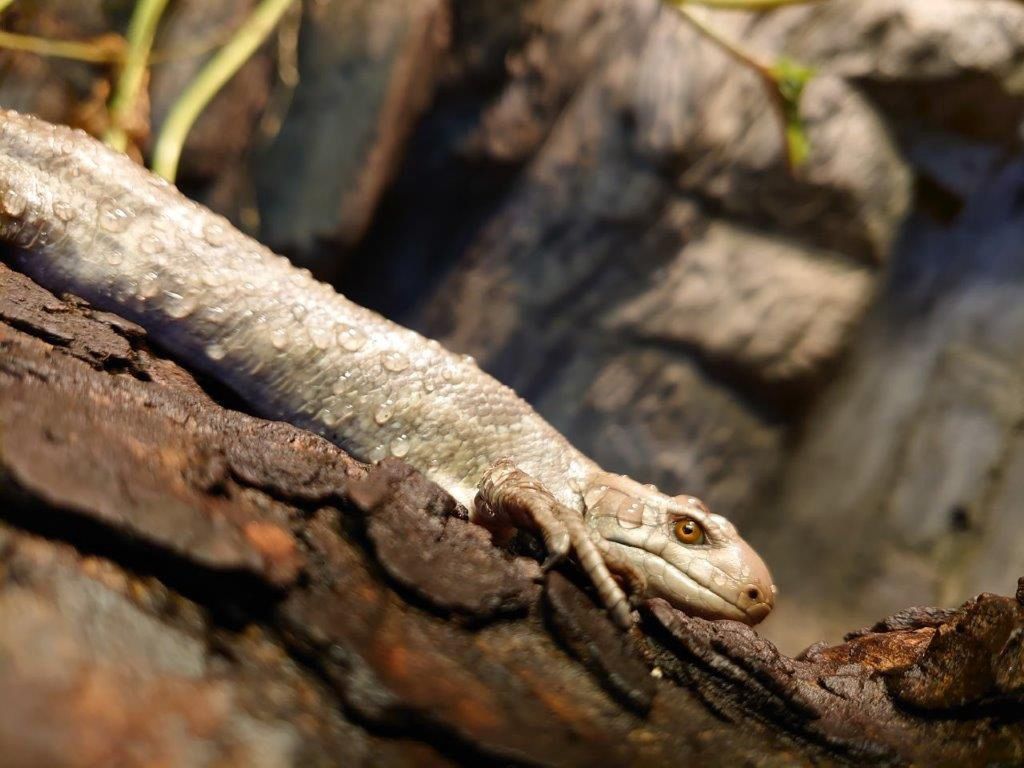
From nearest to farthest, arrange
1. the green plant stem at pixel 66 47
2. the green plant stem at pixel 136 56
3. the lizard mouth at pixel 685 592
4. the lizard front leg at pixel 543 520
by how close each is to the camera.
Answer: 1. the lizard front leg at pixel 543 520
2. the lizard mouth at pixel 685 592
3. the green plant stem at pixel 66 47
4. the green plant stem at pixel 136 56

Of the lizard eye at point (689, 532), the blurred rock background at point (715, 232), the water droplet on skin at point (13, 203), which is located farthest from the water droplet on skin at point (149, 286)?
the blurred rock background at point (715, 232)

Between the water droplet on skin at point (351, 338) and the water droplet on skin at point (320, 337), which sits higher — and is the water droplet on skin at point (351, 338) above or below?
above

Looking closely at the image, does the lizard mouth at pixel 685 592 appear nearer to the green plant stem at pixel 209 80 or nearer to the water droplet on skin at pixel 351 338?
the water droplet on skin at pixel 351 338

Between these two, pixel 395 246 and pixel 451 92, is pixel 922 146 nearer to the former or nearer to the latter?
pixel 451 92

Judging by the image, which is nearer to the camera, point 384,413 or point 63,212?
point 63,212

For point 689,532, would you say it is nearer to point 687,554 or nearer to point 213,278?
point 687,554

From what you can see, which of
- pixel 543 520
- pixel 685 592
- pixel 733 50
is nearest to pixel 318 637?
pixel 543 520

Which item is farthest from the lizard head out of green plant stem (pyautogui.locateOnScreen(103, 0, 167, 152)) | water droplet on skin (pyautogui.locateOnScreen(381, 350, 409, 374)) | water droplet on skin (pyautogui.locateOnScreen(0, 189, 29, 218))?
green plant stem (pyautogui.locateOnScreen(103, 0, 167, 152))
